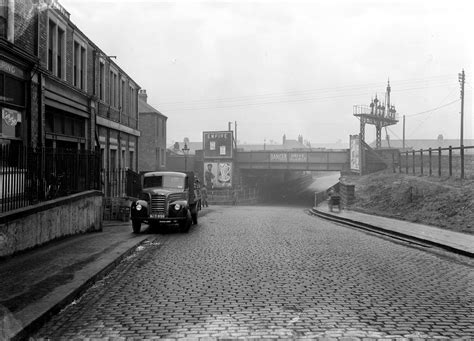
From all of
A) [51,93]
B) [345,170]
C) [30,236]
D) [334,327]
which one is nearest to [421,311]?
[334,327]

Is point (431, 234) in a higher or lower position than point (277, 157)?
lower

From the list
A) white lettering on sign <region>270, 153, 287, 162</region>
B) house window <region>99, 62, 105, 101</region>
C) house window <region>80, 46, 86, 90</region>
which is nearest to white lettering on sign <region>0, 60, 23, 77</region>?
house window <region>80, 46, 86, 90</region>

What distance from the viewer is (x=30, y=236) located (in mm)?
9219

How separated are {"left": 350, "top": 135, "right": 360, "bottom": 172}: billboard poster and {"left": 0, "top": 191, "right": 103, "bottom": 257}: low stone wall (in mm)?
A: 34146

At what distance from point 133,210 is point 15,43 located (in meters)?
5.87

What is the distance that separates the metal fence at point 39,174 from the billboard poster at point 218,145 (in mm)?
44789

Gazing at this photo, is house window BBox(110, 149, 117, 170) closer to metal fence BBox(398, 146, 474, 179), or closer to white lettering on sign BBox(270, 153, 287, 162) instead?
metal fence BBox(398, 146, 474, 179)

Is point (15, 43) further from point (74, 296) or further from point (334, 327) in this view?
point (334, 327)

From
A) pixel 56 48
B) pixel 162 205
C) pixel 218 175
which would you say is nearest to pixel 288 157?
pixel 218 175

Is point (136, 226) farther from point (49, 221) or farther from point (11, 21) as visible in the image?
point (11, 21)

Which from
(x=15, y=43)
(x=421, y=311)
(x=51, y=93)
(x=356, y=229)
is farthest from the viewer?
(x=356, y=229)

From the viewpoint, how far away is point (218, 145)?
2340 inches

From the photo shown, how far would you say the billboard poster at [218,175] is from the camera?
5734 centimetres

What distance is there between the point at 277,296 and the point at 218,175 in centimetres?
5209
